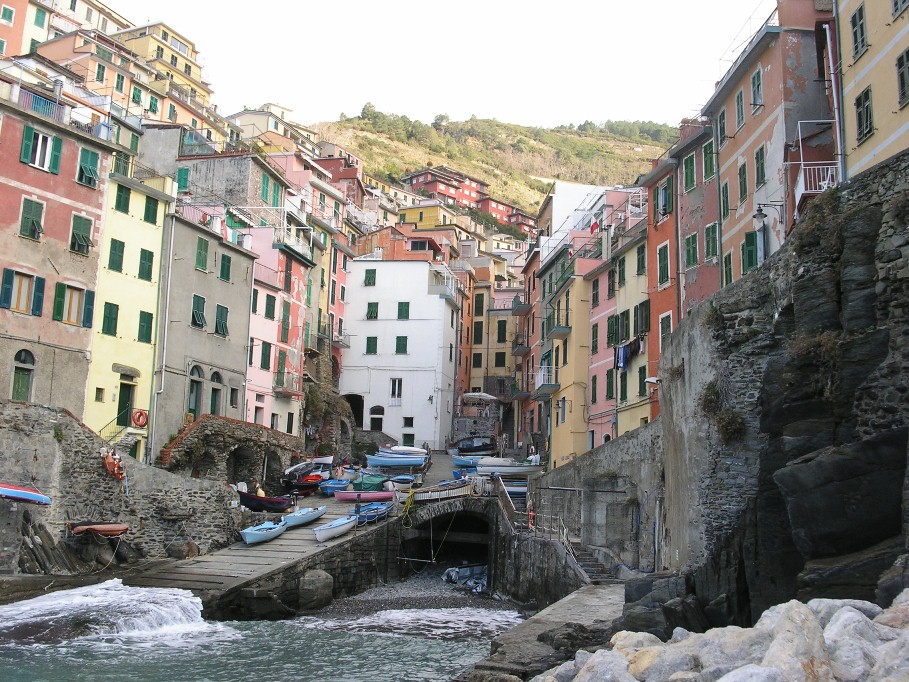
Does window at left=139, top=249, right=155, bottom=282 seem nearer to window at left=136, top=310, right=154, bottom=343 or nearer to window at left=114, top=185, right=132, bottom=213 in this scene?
window at left=136, top=310, right=154, bottom=343

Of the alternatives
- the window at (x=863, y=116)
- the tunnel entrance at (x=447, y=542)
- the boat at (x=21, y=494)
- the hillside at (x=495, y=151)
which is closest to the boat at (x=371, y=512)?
the tunnel entrance at (x=447, y=542)

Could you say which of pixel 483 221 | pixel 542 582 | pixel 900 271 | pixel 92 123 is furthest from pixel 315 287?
pixel 483 221

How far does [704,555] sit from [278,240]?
3785 centimetres

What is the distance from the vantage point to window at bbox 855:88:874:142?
23.4 metres

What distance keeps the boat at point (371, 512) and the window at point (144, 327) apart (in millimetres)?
11966

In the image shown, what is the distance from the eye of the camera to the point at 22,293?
114ft

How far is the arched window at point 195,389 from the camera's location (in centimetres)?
4278

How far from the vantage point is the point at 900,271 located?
14.0m

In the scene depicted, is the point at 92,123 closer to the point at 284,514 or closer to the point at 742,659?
the point at 284,514

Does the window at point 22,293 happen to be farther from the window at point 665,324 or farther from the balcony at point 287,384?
the window at point 665,324

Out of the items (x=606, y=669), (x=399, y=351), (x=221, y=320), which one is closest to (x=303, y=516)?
(x=221, y=320)

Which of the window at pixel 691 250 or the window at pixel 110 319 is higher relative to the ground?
the window at pixel 691 250

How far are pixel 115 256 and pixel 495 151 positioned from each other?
144790mm

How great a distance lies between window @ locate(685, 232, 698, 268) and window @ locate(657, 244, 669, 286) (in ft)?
6.43
